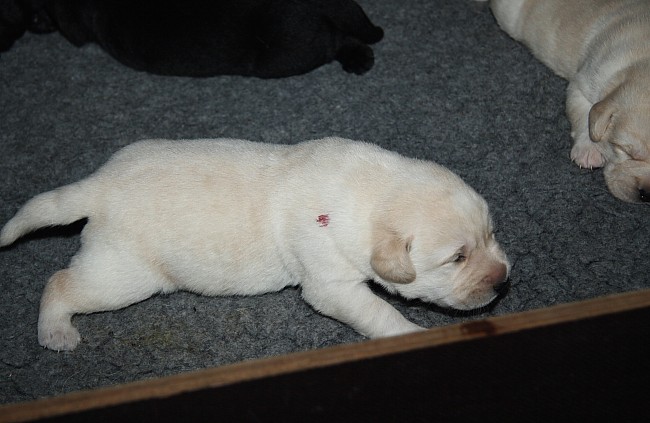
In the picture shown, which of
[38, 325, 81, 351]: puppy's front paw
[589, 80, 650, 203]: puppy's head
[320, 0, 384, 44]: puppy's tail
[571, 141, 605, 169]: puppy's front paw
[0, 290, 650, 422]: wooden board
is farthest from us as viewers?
[320, 0, 384, 44]: puppy's tail

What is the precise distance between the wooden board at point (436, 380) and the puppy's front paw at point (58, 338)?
773 mm

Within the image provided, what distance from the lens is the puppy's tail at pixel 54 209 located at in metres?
2.51

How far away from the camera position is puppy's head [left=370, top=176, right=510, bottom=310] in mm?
2260

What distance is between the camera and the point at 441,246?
2.27 meters

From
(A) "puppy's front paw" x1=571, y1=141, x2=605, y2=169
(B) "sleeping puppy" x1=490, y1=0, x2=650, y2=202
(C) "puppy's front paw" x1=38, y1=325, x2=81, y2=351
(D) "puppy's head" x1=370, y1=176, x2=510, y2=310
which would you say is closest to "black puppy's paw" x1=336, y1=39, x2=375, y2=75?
(B) "sleeping puppy" x1=490, y1=0, x2=650, y2=202

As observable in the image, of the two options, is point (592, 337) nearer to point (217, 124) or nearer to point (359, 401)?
point (359, 401)

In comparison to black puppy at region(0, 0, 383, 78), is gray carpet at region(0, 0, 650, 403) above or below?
below

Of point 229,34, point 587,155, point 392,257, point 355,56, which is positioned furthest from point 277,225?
point 587,155

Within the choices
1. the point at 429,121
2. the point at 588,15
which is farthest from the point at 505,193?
the point at 588,15

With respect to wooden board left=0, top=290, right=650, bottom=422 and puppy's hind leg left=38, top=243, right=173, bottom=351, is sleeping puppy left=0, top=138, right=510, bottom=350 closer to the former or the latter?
puppy's hind leg left=38, top=243, right=173, bottom=351

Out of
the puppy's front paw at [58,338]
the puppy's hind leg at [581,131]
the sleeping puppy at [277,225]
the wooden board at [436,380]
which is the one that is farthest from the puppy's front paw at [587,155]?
the puppy's front paw at [58,338]

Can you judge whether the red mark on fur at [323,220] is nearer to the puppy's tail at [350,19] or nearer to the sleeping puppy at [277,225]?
the sleeping puppy at [277,225]

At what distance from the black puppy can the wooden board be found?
5.87ft

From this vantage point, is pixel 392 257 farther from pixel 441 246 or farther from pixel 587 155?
pixel 587 155
